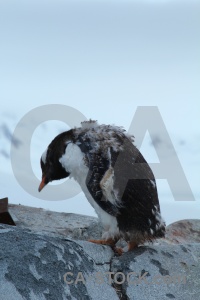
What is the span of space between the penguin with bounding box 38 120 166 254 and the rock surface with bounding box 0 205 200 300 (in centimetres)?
23

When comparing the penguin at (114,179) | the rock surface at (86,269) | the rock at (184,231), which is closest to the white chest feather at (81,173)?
the penguin at (114,179)

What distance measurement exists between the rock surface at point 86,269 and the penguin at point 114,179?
23cm

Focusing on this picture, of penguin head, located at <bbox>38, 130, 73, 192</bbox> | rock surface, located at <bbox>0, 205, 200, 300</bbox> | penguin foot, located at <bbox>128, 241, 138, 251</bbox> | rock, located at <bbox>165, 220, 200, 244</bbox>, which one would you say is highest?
penguin head, located at <bbox>38, 130, 73, 192</bbox>

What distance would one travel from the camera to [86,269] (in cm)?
407

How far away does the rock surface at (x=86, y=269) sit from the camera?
3576 millimetres

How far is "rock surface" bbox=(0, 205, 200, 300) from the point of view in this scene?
11.7ft

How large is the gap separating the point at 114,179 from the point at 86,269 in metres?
0.77

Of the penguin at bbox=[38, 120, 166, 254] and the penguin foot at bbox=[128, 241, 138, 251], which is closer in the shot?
the penguin at bbox=[38, 120, 166, 254]

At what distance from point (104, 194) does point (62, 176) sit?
0.72 m

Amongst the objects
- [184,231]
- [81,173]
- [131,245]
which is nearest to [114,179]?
[81,173]

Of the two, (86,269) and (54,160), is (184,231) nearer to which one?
(54,160)

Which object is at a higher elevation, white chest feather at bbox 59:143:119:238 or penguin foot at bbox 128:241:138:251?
white chest feather at bbox 59:143:119:238

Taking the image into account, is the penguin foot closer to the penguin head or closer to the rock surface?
the rock surface

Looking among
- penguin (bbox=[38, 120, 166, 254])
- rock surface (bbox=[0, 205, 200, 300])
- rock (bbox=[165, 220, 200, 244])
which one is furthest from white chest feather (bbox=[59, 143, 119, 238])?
rock (bbox=[165, 220, 200, 244])
